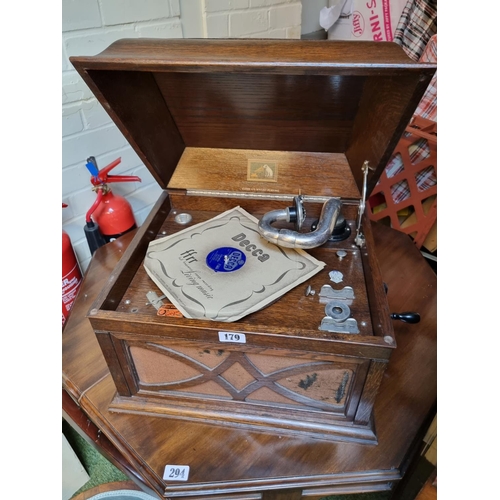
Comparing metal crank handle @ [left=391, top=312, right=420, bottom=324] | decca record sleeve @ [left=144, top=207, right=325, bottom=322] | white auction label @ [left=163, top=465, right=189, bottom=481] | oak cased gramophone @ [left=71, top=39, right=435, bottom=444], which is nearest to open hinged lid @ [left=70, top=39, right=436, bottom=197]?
oak cased gramophone @ [left=71, top=39, right=435, bottom=444]

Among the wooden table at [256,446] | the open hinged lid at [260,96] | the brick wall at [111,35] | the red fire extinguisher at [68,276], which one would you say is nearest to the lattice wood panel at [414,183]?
the open hinged lid at [260,96]

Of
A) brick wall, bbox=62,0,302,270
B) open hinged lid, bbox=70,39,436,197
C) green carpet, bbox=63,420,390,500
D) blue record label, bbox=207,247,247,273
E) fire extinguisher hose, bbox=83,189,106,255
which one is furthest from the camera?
green carpet, bbox=63,420,390,500

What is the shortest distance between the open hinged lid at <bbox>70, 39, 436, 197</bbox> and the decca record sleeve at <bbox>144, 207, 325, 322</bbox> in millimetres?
186

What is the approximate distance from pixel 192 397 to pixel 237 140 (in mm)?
598

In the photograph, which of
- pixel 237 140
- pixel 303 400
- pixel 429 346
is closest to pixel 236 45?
pixel 237 140

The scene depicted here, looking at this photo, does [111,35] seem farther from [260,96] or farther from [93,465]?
[93,465]

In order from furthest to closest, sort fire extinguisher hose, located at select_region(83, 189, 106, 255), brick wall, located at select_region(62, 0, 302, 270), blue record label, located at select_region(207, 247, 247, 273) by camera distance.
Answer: fire extinguisher hose, located at select_region(83, 189, 106, 255), brick wall, located at select_region(62, 0, 302, 270), blue record label, located at select_region(207, 247, 247, 273)

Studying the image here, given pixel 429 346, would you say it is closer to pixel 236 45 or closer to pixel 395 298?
pixel 395 298

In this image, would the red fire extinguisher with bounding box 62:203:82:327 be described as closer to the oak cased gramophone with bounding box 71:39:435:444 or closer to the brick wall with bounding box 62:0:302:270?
the brick wall with bounding box 62:0:302:270

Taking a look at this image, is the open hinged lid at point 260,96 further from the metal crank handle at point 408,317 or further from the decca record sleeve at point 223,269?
the metal crank handle at point 408,317

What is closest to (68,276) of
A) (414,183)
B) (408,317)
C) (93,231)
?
(93,231)

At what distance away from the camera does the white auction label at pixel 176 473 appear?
649 millimetres

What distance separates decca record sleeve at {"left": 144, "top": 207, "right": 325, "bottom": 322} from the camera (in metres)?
0.68

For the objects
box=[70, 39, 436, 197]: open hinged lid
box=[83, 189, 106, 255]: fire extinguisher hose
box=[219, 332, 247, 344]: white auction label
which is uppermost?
box=[70, 39, 436, 197]: open hinged lid
